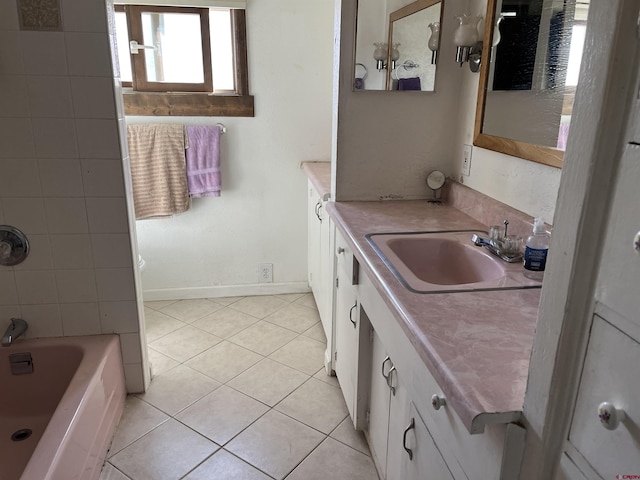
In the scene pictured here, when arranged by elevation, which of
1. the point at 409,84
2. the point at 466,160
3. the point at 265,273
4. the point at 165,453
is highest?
the point at 409,84

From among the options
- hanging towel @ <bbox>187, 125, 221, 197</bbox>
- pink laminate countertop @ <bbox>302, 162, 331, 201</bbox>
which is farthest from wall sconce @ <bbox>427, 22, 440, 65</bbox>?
hanging towel @ <bbox>187, 125, 221, 197</bbox>

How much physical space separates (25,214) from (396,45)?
1647 millimetres

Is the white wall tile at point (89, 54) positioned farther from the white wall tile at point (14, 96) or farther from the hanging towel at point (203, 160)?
the hanging towel at point (203, 160)

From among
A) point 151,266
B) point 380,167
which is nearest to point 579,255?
point 380,167

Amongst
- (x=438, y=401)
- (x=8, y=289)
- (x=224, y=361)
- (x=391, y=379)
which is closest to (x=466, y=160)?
(x=391, y=379)

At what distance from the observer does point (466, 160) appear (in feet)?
6.46

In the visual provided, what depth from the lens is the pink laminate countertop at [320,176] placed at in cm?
229

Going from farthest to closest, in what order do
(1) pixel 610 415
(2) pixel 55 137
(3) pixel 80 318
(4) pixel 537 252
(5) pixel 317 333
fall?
(5) pixel 317 333 < (3) pixel 80 318 < (2) pixel 55 137 < (4) pixel 537 252 < (1) pixel 610 415

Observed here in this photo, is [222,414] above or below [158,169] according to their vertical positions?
below

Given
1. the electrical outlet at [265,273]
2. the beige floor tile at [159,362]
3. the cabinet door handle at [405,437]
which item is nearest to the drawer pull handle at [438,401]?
the cabinet door handle at [405,437]

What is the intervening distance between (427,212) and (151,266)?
196 centimetres

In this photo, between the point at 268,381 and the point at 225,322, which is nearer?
the point at 268,381

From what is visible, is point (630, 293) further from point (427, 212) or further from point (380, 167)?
point (380, 167)

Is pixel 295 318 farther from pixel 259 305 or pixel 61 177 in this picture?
pixel 61 177
